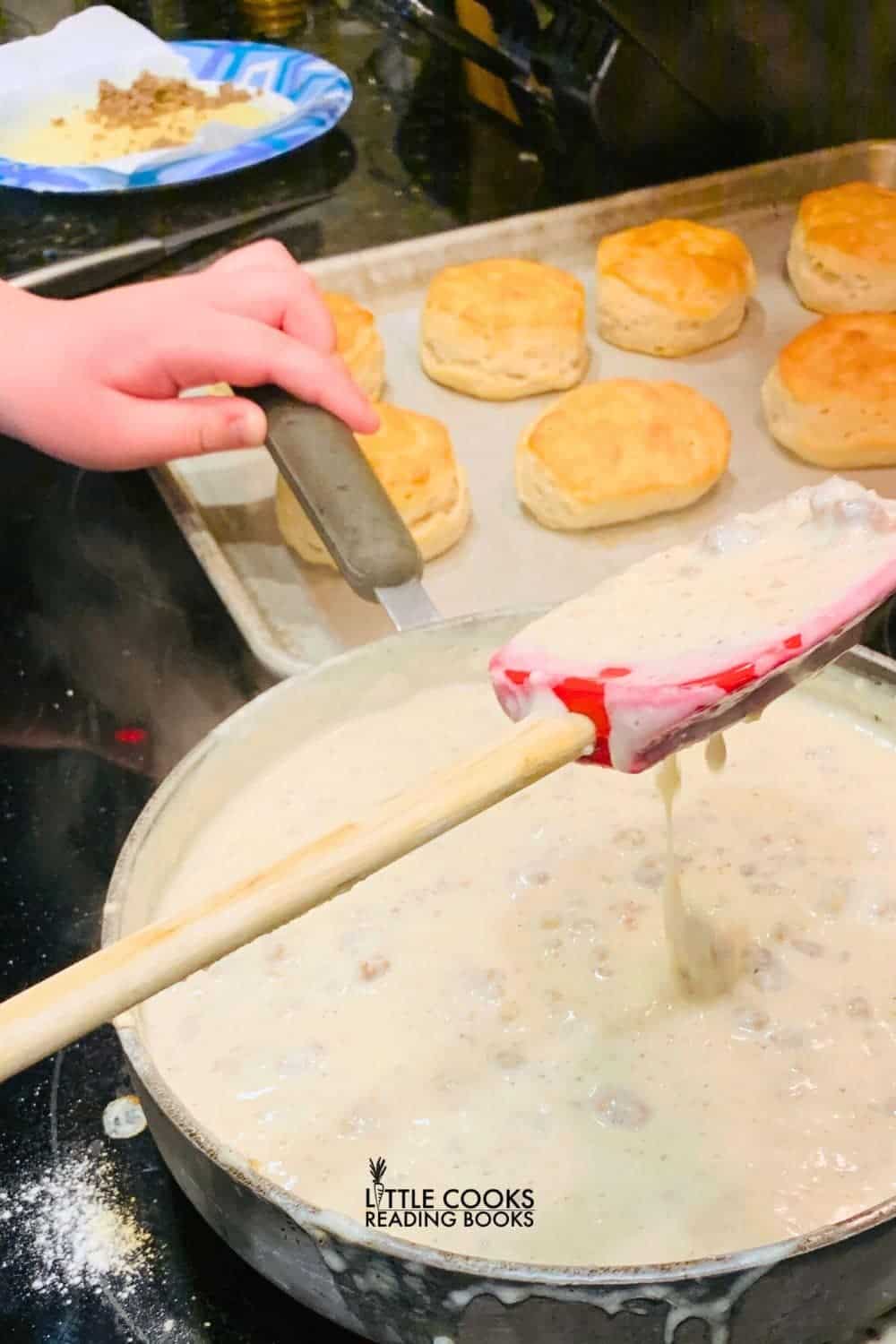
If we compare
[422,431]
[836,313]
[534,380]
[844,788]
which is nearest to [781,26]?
[836,313]

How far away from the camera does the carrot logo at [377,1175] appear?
0.69 meters

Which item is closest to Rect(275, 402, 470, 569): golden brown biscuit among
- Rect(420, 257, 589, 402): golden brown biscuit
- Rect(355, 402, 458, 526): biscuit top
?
Rect(355, 402, 458, 526): biscuit top

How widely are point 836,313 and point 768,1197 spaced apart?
138 centimetres

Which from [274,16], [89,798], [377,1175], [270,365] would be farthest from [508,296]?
[274,16]

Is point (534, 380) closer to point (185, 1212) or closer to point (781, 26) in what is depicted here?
point (781, 26)

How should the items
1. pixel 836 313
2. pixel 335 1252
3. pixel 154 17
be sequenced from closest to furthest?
pixel 335 1252 < pixel 836 313 < pixel 154 17

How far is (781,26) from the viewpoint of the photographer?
1.78 meters

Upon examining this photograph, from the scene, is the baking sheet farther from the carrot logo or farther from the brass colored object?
the brass colored object

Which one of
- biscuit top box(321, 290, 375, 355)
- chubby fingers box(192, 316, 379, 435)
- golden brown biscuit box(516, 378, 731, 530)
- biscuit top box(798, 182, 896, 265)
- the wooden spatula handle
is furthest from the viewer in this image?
biscuit top box(798, 182, 896, 265)

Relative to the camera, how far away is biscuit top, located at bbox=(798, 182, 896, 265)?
172 centimetres

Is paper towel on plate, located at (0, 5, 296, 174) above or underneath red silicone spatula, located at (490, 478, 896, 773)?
underneath

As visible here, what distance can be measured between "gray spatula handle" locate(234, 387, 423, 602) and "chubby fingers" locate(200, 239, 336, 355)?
13cm

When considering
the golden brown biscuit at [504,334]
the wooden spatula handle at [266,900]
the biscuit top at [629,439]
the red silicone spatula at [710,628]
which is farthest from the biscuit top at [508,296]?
the wooden spatula handle at [266,900]

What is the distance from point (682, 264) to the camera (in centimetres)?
171
